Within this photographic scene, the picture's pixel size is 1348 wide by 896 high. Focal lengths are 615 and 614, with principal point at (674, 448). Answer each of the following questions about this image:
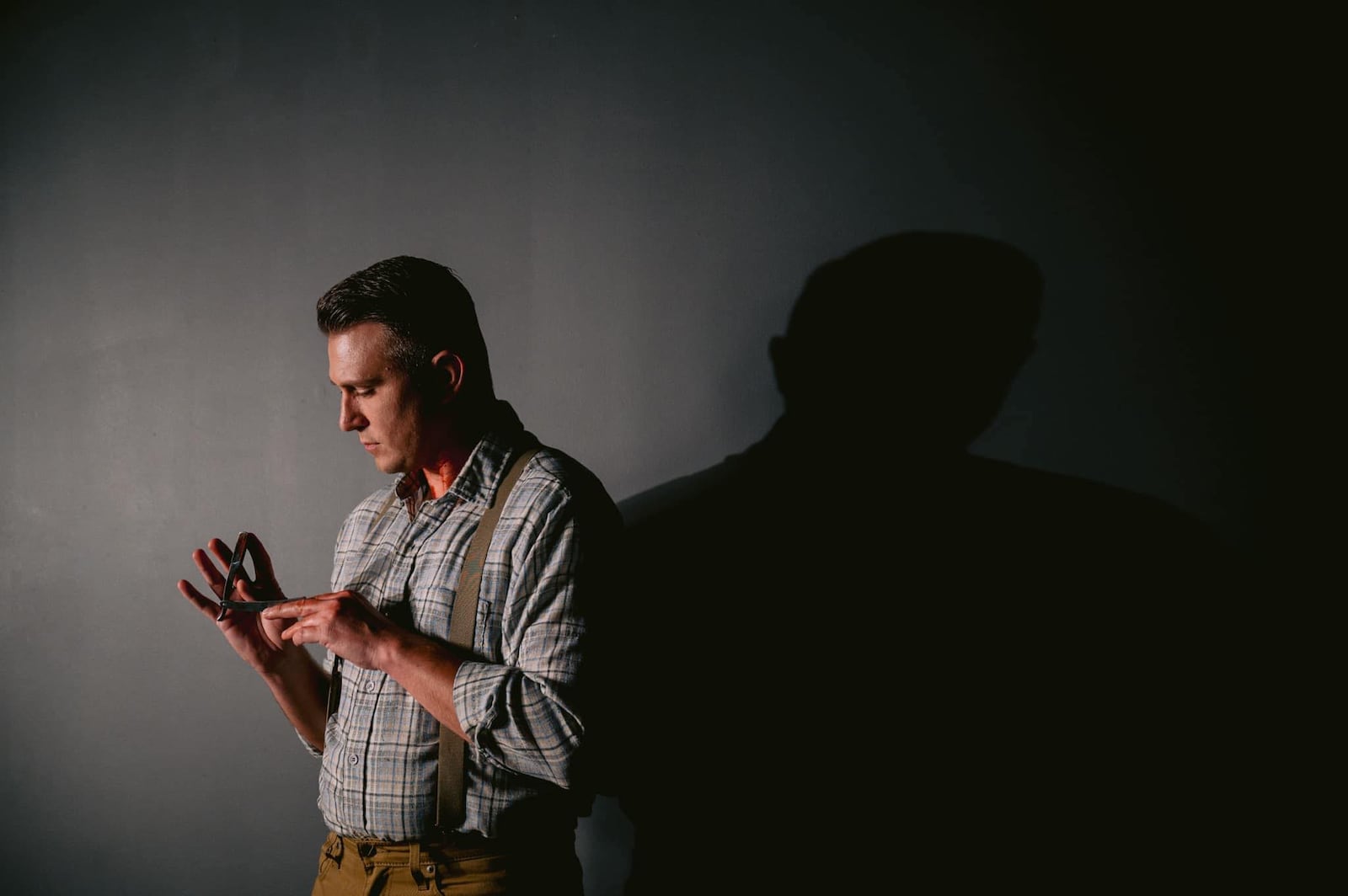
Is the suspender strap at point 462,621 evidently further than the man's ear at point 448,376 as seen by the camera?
No

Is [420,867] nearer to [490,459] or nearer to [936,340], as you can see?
[490,459]

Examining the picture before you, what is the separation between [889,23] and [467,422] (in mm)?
1141

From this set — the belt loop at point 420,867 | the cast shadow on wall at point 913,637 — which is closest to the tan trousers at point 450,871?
the belt loop at point 420,867

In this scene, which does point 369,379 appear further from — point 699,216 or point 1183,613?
point 1183,613

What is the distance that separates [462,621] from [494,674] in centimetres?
12

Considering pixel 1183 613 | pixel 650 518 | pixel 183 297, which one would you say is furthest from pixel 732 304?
A: pixel 183 297

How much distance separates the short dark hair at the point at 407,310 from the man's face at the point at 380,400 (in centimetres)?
2

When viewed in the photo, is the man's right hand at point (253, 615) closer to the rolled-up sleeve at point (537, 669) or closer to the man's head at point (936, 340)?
the rolled-up sleeve at point (537, 669)

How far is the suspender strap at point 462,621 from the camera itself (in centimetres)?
90

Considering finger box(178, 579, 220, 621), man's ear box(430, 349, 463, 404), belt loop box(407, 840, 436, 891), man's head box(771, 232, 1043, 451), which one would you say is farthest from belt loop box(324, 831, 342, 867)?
man's head box(771, 232, 1043, 451)

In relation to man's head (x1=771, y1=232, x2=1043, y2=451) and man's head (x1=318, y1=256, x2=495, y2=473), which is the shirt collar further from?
man's head (x1=771, y1=232, x2=1043, y2=451)

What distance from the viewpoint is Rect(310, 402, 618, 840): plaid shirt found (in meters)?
0.84

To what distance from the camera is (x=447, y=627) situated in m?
0.97

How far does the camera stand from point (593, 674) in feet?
2.90
